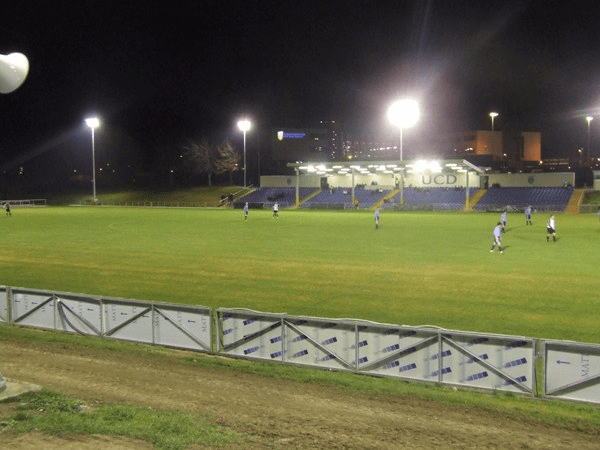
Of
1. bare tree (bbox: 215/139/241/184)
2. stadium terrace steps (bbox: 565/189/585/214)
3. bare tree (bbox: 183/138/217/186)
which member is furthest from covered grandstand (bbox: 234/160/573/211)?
bare tree (bbox: 183/138/217/186)

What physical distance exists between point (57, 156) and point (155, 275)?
112 meters

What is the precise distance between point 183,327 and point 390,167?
63.2 meters

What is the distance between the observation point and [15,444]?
7.09 meters

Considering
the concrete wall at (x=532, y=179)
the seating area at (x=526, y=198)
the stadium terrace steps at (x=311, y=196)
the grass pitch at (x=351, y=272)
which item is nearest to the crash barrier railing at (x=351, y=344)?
the grass pitch at (x=351, y=272)

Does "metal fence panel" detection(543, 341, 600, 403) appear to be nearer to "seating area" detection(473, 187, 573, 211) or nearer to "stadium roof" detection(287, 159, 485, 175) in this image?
"seating area" detection(473, 187, 573, 211)

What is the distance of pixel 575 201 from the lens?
61.1m

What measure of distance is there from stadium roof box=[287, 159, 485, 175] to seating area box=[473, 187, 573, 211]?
3.63 meters

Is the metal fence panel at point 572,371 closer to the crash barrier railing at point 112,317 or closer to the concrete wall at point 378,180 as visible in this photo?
the crash barrier railing at point 112,317

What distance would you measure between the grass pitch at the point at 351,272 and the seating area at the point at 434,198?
2760 cm

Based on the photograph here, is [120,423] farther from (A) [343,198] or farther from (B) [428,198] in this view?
(A) [343,198]

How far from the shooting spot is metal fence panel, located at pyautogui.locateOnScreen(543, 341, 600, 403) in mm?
8508

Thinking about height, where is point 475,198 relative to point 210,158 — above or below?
below

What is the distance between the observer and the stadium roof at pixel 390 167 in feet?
215

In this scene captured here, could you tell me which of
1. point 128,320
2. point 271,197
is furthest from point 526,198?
point 128,320
